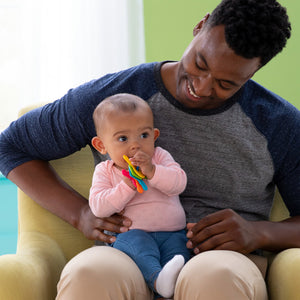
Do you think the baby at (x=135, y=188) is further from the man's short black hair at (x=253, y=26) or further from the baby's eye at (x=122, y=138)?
the man's short black hair at (x=253, y=26)

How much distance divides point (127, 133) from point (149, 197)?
20cm

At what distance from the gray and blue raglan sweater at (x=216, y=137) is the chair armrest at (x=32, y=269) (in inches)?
12.3

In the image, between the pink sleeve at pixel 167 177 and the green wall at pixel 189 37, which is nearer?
the pink sleeve at pixel 167 177

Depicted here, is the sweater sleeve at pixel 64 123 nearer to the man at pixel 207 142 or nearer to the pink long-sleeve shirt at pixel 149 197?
the man at pixel 207 142

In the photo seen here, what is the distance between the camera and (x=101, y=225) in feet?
Answer: 4.90

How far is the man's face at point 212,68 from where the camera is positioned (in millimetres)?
1375

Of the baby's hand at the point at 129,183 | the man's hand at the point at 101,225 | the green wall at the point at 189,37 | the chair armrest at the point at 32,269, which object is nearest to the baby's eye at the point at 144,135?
the baby's hand at the point at 129,183

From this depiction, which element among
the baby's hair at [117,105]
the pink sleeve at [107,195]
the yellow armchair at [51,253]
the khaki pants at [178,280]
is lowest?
the yellow armchair at [51,253]

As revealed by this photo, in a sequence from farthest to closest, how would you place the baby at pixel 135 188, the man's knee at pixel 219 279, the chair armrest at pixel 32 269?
the baby at pixel 135 188, the chair armrest at pixel 32 269, the man's knee at pixel 219 279

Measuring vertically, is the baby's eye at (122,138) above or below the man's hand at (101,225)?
above

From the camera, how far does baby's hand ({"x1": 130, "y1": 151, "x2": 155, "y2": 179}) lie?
1372 mm

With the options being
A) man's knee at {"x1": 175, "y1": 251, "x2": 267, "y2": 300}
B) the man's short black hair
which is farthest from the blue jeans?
the man's short black hair

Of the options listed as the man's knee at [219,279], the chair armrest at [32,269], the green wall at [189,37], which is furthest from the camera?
the green wall at [189,37]

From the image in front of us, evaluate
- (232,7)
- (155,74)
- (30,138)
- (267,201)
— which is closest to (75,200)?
(30,138)
